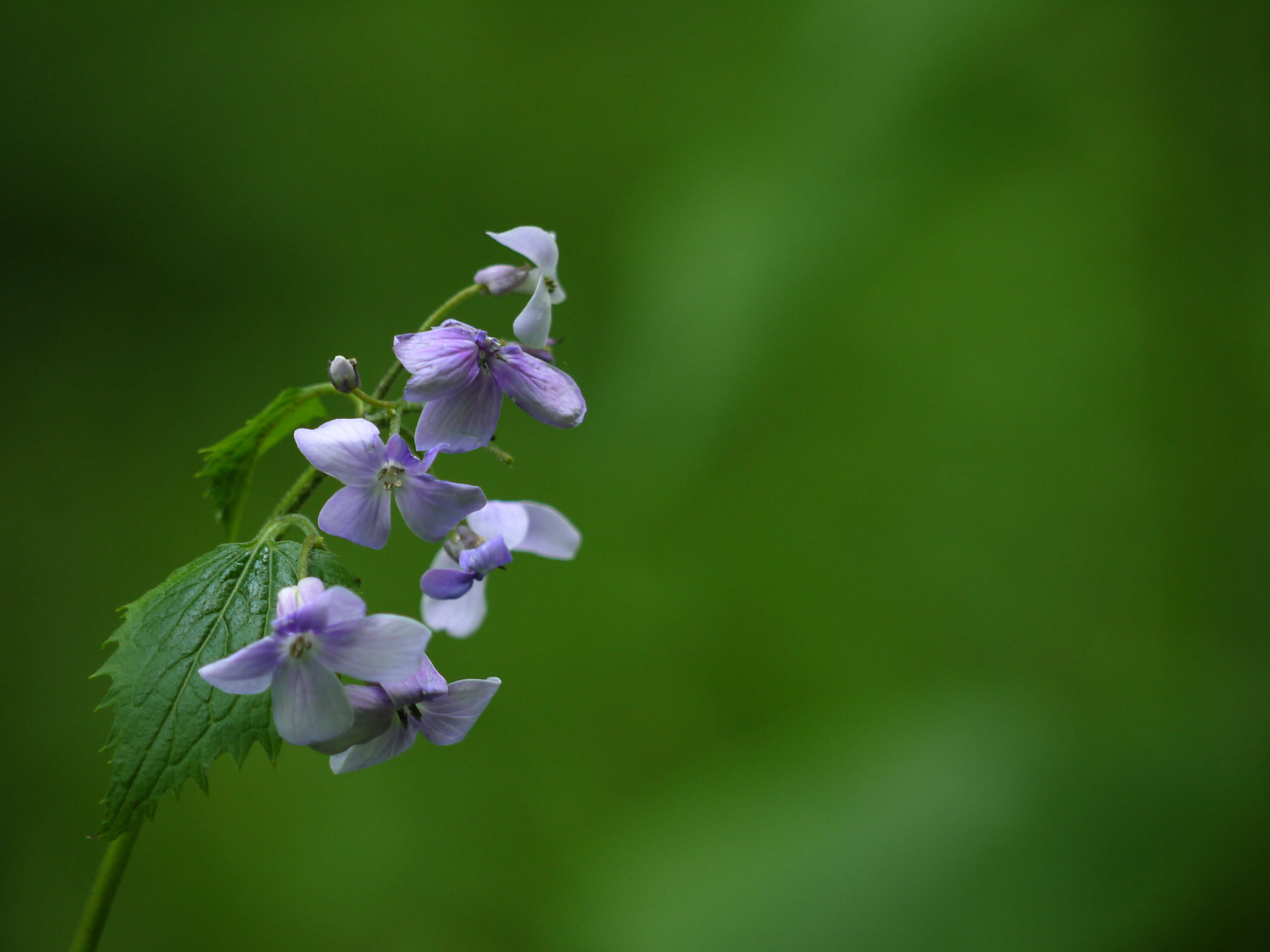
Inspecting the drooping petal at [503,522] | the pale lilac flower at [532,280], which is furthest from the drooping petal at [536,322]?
the drooping petal at [503,522]

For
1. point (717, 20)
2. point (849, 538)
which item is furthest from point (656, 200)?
point (849, 538)

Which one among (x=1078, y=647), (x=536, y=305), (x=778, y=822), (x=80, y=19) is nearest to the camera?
(x=536, y=305)

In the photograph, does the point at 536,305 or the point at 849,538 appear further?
the point at 849,538

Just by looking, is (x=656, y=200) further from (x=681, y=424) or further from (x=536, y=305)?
(x=536, y=305)

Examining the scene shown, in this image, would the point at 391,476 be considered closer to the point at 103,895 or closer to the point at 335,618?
the point at 335,618

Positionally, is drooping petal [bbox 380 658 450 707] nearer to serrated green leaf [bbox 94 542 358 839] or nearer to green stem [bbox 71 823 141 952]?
serrated green leaf [bbox 94 542 358 839]

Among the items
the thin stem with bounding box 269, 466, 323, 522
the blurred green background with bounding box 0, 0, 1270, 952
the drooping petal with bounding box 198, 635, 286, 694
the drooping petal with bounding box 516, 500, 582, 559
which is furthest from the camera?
the blurred green background with bounding box 0, 0, 1270, 952

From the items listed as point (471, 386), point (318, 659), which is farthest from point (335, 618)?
point (471, 386)

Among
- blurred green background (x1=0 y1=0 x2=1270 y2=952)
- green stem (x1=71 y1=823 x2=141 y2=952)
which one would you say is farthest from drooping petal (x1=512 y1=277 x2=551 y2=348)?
blurred green background (x1=0 y1=0 x2=1270 y2=952)

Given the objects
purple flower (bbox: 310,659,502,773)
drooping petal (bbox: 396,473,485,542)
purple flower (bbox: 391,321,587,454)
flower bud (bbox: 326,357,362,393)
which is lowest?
purple flower (bbox: 310,659,502,773)
